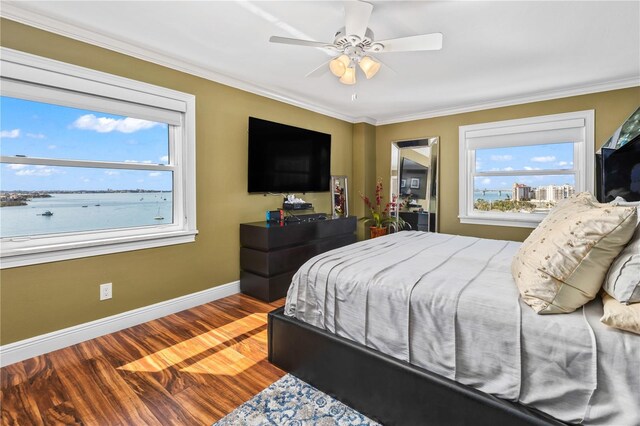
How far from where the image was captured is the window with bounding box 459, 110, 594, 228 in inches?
146

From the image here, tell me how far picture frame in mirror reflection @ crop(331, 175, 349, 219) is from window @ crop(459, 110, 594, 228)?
5.75 ft

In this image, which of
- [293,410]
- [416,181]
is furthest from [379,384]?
[416,181]

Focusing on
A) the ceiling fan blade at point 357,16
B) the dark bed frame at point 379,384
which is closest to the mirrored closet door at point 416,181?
the ceiling fan blade at point 357,16

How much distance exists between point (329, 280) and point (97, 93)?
234cm

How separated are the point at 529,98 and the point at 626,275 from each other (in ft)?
12.0

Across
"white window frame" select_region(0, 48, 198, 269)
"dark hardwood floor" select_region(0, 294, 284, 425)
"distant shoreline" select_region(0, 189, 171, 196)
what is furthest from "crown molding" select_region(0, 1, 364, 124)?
"dark hardwood floor" select_region(0, 294, 284, 425)

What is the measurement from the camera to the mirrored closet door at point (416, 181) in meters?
4.78

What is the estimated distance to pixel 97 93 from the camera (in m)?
2.41

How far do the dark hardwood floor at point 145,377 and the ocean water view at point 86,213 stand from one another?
92 centimetres

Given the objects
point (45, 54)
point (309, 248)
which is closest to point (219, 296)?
point (309, 248)

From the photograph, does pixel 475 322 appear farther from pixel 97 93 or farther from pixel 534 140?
Result: pixel 534 140

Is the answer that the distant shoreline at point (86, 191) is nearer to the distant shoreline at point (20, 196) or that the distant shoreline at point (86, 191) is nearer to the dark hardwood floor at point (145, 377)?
the distant shoreline at point (20, 196)

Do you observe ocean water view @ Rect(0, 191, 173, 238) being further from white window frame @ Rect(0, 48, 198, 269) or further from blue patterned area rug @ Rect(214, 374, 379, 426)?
blue patterned area rug @ Rect(214, 374, 379, 426)

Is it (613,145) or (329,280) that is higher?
(613,145)
